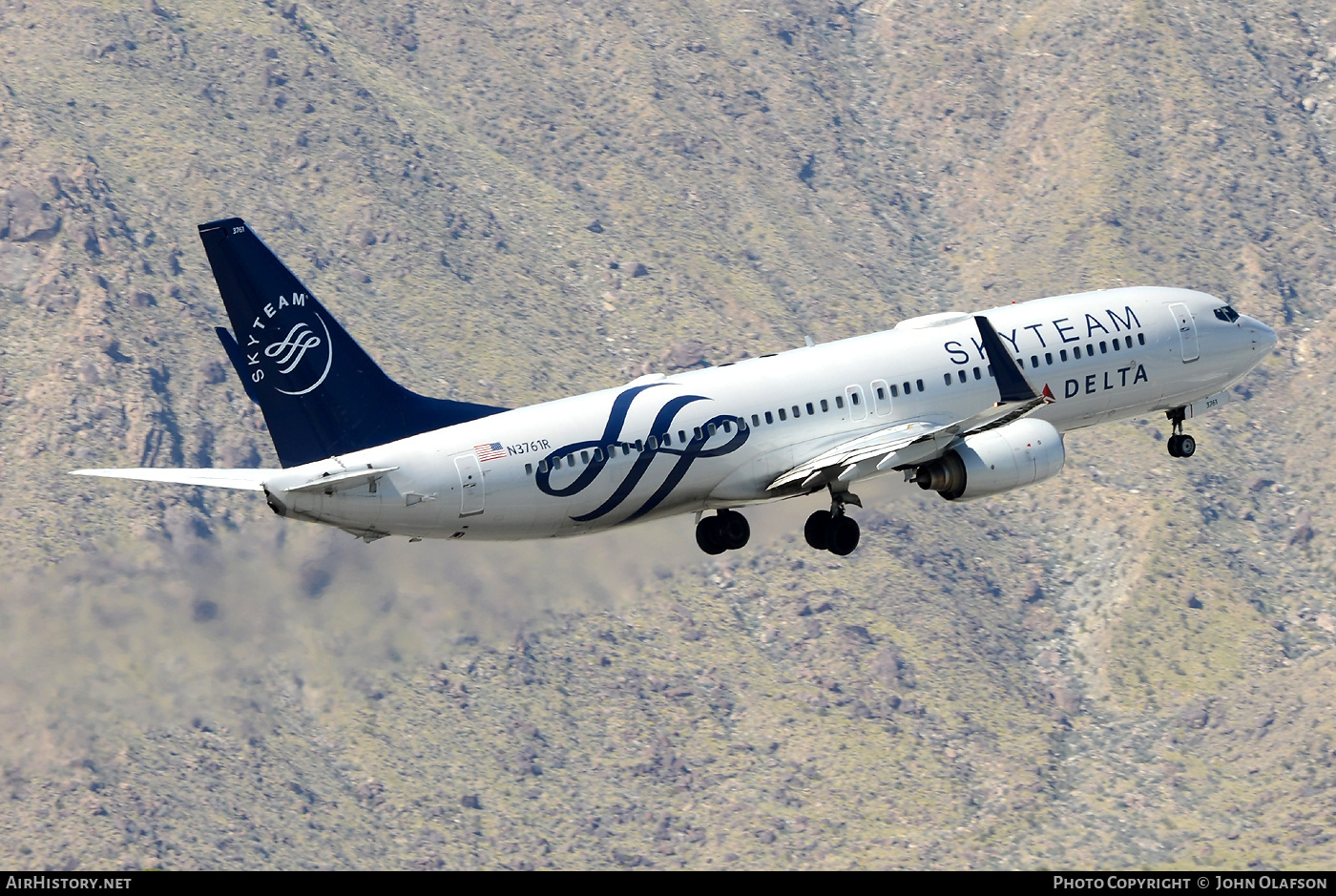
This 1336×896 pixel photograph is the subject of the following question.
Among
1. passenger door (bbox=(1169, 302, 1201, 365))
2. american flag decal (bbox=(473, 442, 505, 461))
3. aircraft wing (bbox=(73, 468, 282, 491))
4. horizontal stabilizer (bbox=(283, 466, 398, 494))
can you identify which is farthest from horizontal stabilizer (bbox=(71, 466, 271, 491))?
passenger door (bbox=(1169, 302, 1201, 365))

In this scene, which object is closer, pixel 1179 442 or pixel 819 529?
pixel 819 529

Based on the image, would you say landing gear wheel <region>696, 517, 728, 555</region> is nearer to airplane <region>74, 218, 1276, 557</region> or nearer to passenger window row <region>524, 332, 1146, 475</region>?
airplane <region>74, 218, 1276, 557</region>

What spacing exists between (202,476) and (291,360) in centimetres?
428

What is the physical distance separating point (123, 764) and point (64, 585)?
187 ft

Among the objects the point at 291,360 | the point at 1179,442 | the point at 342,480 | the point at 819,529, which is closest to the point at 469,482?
the point at 342,480

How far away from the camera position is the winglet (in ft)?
241

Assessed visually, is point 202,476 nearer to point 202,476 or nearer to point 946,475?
point 202,476

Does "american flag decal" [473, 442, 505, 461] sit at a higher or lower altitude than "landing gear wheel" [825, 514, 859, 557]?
higher

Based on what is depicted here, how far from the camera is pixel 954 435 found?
74.4 meters

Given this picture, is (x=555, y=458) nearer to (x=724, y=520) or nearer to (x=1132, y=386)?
(x=724, y=520)

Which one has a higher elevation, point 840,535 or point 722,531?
point 722,531

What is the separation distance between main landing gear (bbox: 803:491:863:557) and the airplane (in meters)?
0.09

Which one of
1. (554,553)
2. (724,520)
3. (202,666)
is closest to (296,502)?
(724,520)

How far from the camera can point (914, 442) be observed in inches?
2901
